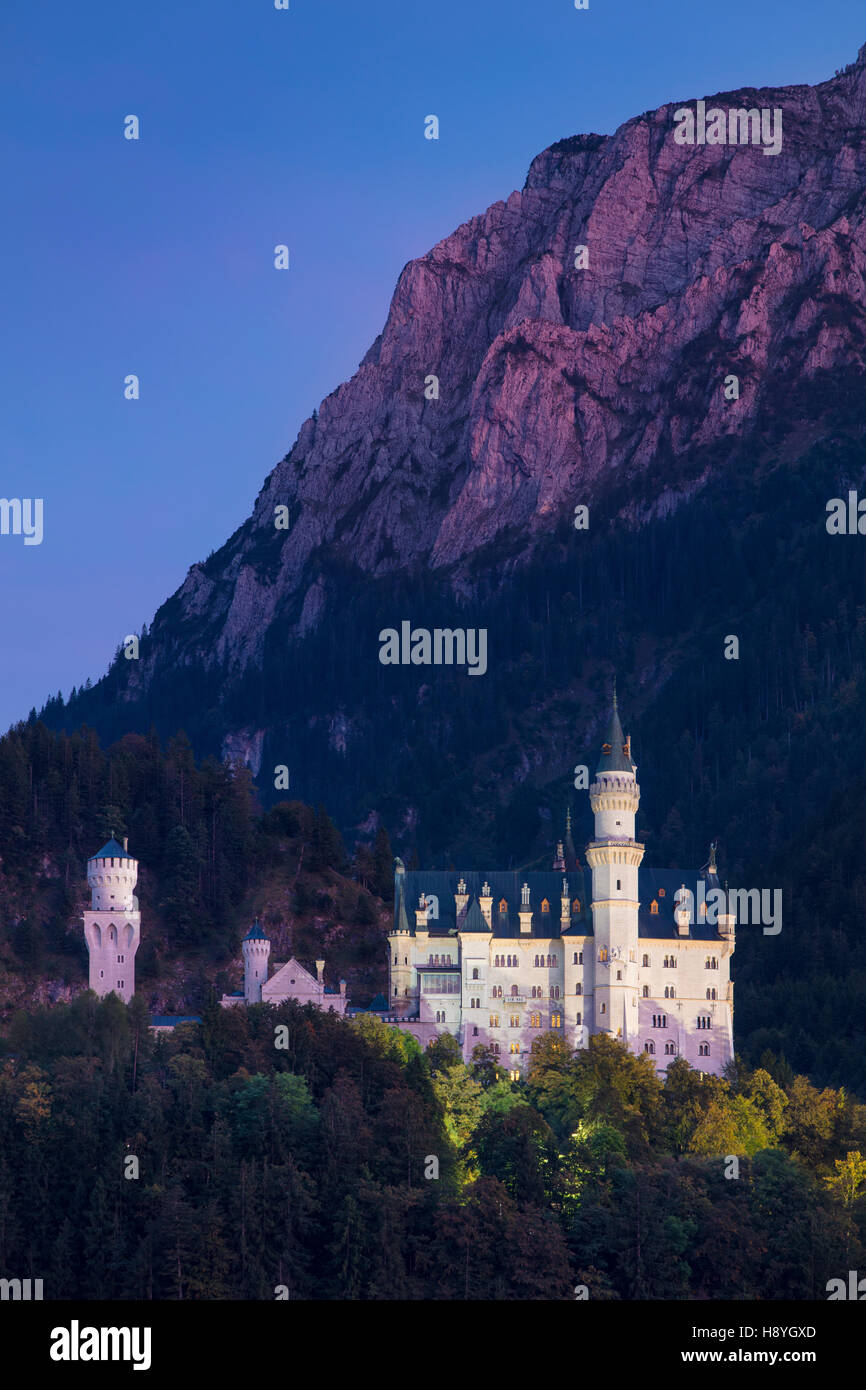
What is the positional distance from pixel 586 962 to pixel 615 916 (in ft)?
11.5

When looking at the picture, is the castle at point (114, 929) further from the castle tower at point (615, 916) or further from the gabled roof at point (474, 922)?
the castle tower at point (615, 916)

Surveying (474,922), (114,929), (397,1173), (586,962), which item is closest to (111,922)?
(114,929)

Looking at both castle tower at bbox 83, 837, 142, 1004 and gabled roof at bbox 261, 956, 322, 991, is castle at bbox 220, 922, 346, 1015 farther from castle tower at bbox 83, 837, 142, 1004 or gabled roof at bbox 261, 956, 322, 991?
castle tower at bbox 83, 837, 142, 1004

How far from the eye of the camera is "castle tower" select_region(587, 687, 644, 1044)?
135 metres

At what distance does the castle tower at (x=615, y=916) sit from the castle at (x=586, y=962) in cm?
6

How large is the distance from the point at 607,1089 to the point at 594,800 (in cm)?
1915

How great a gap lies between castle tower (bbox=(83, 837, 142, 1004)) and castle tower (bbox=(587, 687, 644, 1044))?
30621mm

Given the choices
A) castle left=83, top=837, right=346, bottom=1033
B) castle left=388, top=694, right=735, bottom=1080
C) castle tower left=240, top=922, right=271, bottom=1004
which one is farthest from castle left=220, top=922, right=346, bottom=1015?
castle left=388, top=694, right=735, bottom=1080

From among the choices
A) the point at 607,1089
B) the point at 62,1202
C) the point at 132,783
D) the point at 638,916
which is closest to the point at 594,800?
the point at 638,916

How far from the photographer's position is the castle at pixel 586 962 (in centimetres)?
13575

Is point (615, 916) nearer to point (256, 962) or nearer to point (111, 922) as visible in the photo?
point (256, 962)

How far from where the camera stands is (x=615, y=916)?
444 feet
